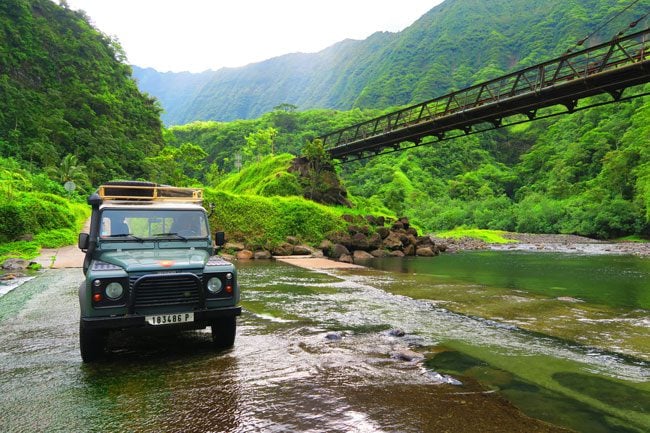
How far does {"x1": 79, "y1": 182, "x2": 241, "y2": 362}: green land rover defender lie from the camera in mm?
5785

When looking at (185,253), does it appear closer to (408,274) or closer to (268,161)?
(408,274)

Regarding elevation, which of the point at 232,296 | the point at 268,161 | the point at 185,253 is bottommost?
the point at 232,296

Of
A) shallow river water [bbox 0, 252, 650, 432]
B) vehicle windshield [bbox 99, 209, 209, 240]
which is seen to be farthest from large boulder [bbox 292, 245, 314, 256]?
vehicle windshield [bbox 99, 209, 209, 240]

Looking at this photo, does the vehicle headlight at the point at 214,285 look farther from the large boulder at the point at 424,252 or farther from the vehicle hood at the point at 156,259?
the large boulder at the point at 424,252

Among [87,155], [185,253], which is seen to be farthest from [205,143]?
[185,253]

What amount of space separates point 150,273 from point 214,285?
913 millimetres

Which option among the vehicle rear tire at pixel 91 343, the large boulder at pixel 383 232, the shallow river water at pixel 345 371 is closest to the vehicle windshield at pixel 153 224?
the vehicle rear tire at pixel 91 343

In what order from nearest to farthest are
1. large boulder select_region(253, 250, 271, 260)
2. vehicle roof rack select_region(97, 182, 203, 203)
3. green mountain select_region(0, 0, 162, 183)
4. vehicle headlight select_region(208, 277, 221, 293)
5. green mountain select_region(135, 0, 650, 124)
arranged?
vehicle headlight select_region(208, 277, 221, 293) < vehicle roof rack select_region(97, 182, 203, 203) < large boulder select_region(253, 250, 271, 260) < green mountain select_region(0, 0, 162, 183) < green mountain select_region(135, 0, 650, 124)

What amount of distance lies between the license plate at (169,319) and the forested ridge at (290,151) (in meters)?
20.0

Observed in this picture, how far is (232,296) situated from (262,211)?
82.8ft

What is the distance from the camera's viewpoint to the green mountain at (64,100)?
47.1 meters

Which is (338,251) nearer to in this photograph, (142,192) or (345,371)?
(142,192)

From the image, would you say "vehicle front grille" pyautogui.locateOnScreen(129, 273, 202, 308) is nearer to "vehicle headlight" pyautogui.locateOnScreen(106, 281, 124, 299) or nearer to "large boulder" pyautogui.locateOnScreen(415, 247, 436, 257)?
"vehicle headlight" pyautogui.locateOnScreen(106, 281, 124, 299)

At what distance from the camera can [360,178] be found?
93.0m
